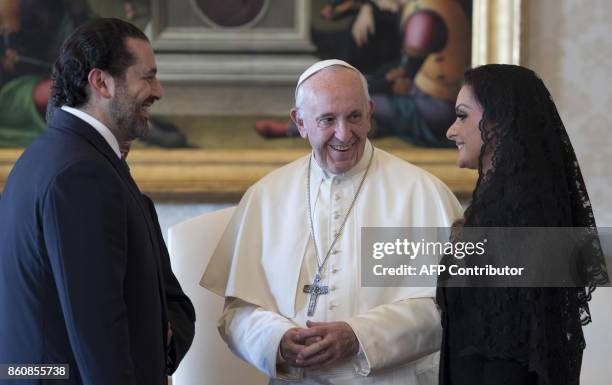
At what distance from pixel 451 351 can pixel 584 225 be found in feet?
1.51

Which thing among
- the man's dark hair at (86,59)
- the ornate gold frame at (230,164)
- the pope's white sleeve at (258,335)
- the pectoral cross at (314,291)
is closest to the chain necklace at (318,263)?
the pectoral cross at (314,291)

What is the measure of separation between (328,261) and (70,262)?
1054 mm

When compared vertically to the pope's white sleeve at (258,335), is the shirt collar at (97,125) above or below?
above

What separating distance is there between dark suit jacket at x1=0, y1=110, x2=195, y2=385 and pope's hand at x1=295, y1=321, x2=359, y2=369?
630 mm

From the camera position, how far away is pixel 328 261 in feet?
9.44

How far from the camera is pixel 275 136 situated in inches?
160

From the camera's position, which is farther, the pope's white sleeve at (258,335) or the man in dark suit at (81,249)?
the pope's white sleeve at (258,335)

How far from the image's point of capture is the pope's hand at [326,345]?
8.57 ft

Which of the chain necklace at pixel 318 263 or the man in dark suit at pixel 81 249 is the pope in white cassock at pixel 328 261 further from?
the man in dark suit at pixel 81 249

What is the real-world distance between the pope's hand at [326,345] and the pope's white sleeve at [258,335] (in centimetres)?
9

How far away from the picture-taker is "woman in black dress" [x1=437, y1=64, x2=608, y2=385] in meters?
2.08

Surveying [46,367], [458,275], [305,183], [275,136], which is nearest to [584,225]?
[458,275]

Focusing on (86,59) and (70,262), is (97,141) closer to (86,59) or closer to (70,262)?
(86,59)

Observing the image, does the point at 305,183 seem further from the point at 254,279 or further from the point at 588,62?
the point at 588,62
